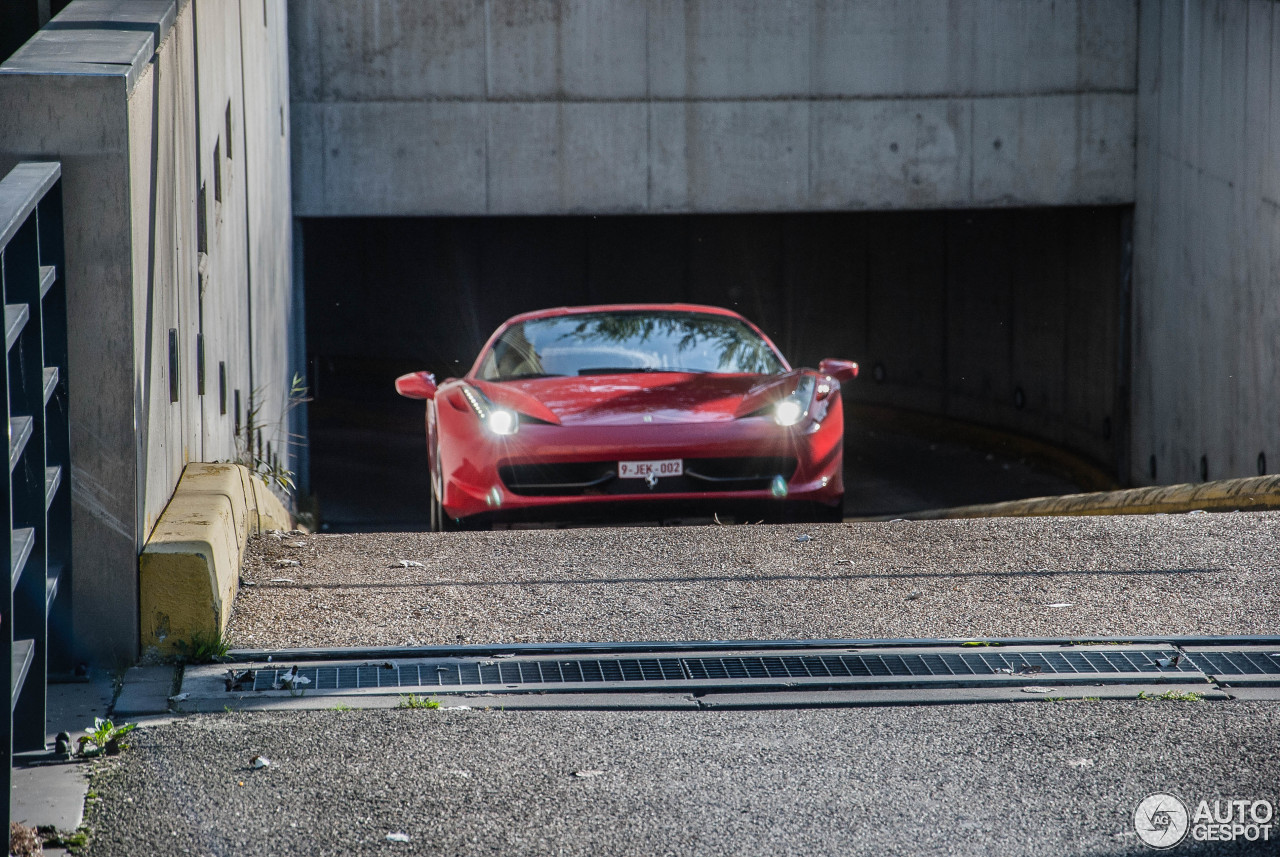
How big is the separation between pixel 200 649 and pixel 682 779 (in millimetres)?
1534

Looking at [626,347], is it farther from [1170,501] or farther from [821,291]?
[821,291]

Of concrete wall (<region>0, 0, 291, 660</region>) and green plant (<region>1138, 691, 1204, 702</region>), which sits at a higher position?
concrete wall (<region>0, 0, 291, 660</region>)

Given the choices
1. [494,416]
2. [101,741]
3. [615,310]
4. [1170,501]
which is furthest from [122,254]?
[1170,501]

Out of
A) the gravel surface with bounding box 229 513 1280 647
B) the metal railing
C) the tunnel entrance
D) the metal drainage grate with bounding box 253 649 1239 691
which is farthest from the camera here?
the tunnel entrance

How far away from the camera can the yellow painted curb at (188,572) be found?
397 cm

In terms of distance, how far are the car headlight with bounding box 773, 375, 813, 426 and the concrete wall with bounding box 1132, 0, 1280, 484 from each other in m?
4.99

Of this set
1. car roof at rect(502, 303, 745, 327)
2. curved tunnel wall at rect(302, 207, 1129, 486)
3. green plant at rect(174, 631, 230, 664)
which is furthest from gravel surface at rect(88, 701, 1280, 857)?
curved tunnel wall at rect(302, 207, 1129, 486)

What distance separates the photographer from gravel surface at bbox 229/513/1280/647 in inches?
175

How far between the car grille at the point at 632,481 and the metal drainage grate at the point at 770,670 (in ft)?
8.85

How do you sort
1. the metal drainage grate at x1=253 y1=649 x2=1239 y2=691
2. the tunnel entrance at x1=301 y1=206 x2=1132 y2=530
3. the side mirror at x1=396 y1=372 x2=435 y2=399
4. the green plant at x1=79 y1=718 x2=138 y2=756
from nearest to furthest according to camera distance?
1. the green plant at x1=79 y1=718 x2=138 y2=756
2. the metal drainage grate at x1=253 y1=649 x2=1239 y2=691
3. the side mirror at x1=396 y1=372 x2=435 y2=399
4. the tunnel entrance at x1=301 y1=206 x2=1132 y2=530

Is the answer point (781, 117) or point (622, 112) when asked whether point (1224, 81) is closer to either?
point (781, 117)

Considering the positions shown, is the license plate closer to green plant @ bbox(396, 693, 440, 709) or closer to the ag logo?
green plant @ bbox(396, 693, 440, 709)

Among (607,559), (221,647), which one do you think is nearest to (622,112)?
(607,559)

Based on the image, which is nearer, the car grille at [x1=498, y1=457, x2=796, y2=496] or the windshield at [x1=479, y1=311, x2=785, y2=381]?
the car grille at [x1=498, y1=457, x2=796, y2=496]
